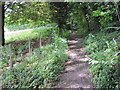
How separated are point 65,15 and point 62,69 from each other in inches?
270

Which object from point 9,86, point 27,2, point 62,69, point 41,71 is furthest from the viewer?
point 27,2

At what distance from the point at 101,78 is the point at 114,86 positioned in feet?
1.22

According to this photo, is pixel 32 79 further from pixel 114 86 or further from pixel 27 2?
pixel 27 2

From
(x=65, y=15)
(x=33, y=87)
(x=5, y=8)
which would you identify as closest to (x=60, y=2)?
(x=65, y=15)

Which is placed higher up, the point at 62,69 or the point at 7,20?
the point at 7,20

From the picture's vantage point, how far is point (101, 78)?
2908 millimetres

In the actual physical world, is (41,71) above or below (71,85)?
above

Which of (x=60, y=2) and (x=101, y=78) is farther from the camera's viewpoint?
(x=60, y=2)

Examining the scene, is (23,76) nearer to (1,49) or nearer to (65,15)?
(1,49)

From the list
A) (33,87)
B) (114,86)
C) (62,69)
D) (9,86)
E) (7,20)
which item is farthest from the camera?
(7,20)

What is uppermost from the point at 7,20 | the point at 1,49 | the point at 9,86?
the point at 7,20

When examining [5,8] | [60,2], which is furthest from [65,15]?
[5,8]

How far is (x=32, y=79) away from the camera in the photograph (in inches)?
144

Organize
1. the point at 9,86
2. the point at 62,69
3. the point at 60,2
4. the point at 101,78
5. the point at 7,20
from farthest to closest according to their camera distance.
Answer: the point at 60,2 < the point at 7,20 < the point at 62,69 < the point at 9,86 < the point at 101,78
